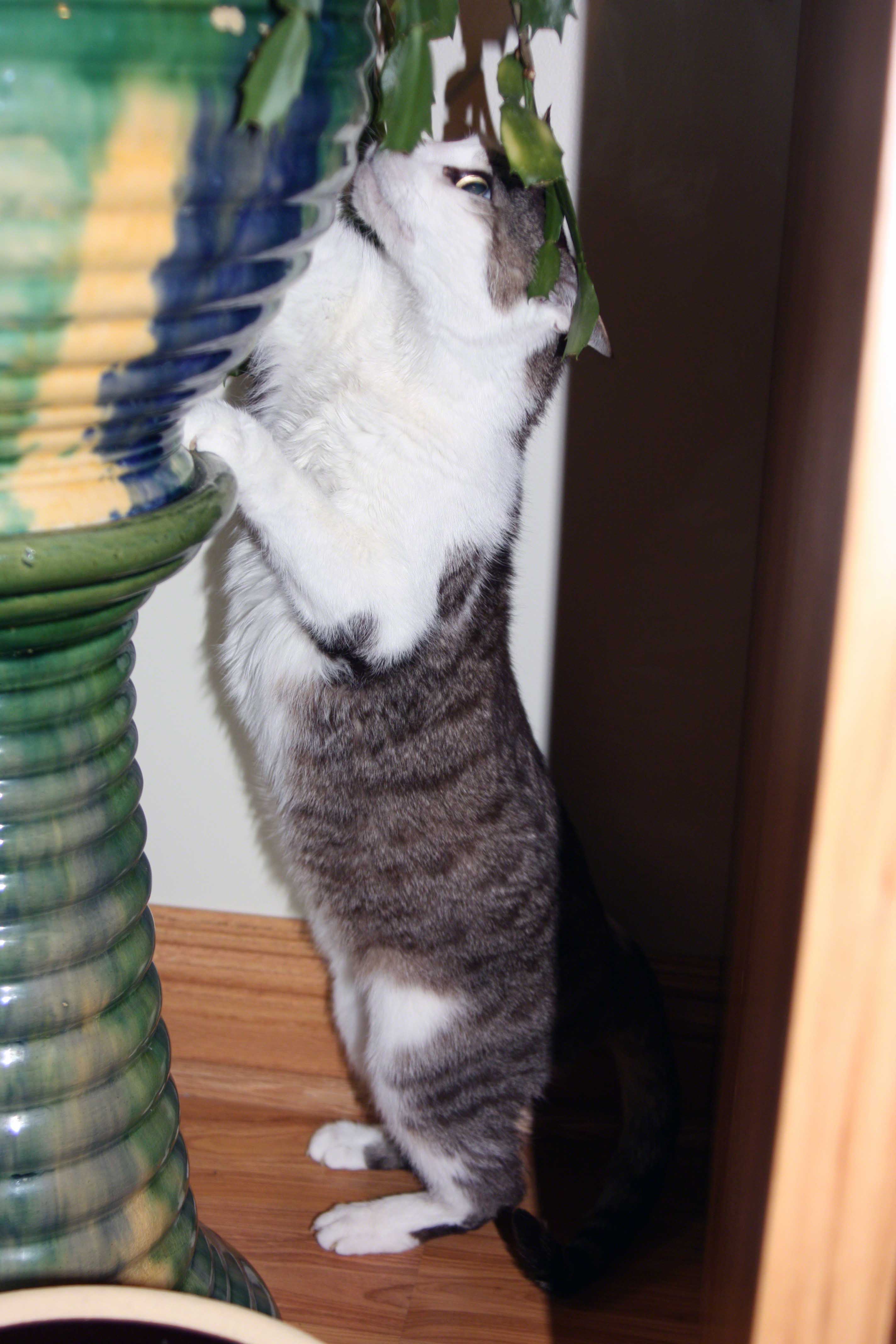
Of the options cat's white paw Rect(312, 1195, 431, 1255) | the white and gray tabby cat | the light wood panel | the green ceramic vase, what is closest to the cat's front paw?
the white and gray tabby cat

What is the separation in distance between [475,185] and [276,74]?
2.18 feet

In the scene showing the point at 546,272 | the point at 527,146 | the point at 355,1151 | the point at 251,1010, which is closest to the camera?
the point at 527,146

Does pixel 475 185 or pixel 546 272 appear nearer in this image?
pixel 546 272

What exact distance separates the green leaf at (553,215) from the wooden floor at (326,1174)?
951mm

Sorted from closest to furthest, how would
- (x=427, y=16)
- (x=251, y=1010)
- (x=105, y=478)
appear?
(x=105, y=478), (x=427, y=16), (x=251, y=1010)

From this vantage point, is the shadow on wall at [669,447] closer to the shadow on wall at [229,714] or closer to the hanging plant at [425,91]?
the hanging plant at [425,91]

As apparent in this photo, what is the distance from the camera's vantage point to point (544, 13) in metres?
0.90

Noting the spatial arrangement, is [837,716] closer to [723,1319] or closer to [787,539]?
[787,539]

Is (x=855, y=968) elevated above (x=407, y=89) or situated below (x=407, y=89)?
below

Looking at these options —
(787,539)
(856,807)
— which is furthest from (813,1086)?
(787,539)

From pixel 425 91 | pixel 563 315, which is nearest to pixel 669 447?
pixel 563 315

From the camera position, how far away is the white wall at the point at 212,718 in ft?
4.58

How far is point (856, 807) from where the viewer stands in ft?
1.55

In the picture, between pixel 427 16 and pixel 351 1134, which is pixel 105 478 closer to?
pixel 427 16
